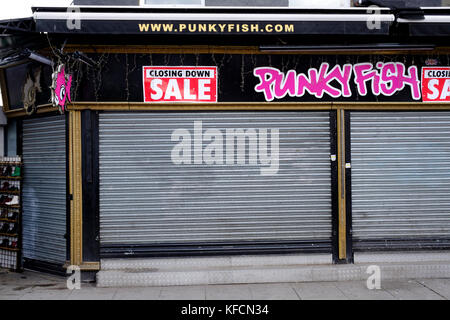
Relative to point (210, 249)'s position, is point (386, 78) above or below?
above

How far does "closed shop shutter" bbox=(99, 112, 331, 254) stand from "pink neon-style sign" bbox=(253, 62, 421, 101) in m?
0.45

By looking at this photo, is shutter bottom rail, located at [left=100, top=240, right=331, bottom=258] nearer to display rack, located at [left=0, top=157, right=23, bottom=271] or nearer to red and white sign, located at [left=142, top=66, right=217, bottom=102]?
display rack, located at [left=0, top=157, right=23, bottom=271]

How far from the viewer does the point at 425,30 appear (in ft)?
24.0

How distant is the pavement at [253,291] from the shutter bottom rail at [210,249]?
25.4 inches

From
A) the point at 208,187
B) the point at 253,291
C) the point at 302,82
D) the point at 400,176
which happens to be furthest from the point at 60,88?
the point at 400,176

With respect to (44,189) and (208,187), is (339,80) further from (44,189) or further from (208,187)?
(44,189)

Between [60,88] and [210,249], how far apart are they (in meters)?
3.86

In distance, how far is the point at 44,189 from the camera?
8516 mm

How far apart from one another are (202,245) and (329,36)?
435 cm

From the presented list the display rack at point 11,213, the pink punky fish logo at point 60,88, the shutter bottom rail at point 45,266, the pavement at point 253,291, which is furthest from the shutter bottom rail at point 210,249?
the pink punky fish logo at point 60,88

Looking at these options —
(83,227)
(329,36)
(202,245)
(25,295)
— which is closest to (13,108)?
(83,227)

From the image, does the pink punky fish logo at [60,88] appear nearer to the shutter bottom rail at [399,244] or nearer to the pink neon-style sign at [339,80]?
the pink neon-style sign at [339,80]

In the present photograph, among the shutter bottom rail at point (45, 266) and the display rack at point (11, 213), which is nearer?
the shutter bottom rail at point (45, 266)

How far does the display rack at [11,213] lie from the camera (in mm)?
8758
